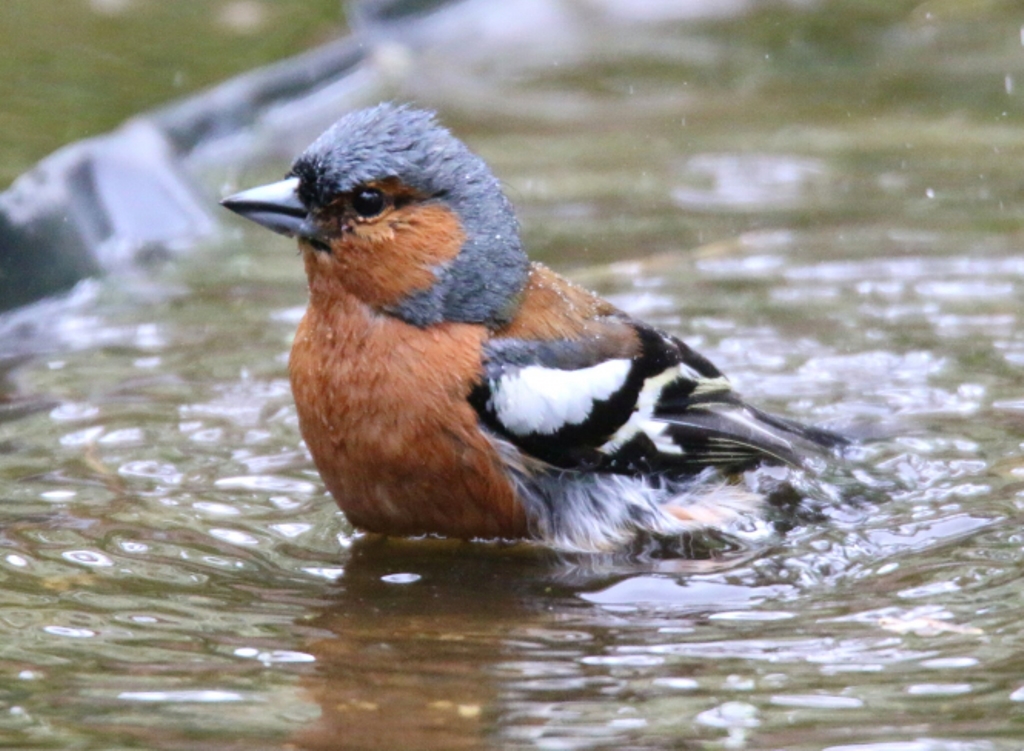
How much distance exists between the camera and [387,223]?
479 cm

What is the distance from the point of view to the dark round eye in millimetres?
4766

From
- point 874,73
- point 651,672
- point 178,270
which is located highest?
point 874,73

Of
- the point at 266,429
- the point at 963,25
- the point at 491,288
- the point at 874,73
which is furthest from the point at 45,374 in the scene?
the point at 963,25

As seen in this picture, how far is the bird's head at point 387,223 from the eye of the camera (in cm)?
474

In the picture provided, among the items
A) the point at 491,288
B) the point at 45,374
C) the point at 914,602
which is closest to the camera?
the point at 914,602

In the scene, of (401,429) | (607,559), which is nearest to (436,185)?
(401,429)

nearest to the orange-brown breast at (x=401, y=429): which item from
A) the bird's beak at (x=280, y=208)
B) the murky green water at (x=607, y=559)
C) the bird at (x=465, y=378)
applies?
the bird at (x=465, y=378)

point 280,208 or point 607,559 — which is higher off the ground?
point 280,208

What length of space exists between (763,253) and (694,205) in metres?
0.77

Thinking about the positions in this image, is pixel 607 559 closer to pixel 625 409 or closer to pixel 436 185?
pixel 625 409

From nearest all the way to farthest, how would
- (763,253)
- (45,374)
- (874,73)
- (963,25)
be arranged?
(45,374) → (763,253) → (874,73) → (963,25)

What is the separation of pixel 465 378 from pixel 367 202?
0.61m

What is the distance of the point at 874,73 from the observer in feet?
→ 33.2

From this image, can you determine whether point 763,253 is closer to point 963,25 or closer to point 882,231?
point 882,231
